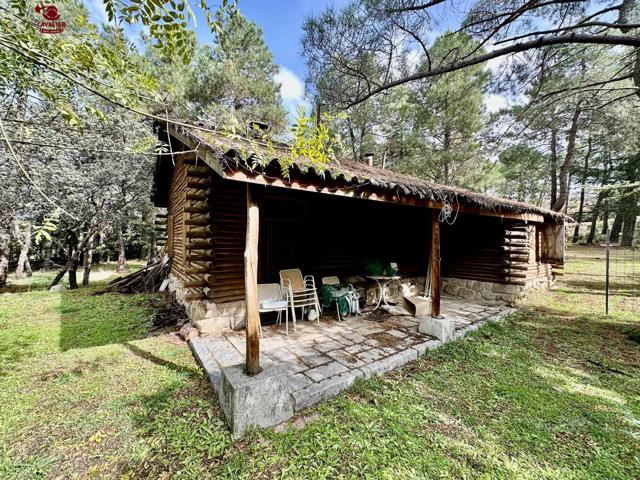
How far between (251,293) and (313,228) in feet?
9.99

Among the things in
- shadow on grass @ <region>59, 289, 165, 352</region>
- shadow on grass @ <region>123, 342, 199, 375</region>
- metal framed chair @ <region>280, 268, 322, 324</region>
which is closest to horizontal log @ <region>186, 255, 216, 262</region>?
metal framed chair @ <region>280, 268, 322, 324</region>

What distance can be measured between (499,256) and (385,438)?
648 centimetres

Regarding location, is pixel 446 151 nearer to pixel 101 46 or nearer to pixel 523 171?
pixel 523 171

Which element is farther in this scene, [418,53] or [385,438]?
[418,53]

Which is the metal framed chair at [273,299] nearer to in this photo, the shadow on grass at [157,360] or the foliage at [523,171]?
the shadow on grass at [157,360]

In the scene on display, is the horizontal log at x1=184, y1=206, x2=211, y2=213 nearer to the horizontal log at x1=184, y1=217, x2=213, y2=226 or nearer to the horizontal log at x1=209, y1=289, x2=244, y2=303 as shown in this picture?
the horizontal log at x1=184, y1=217, x2=213, y2=226

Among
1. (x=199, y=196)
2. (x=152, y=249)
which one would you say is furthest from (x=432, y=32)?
(x=152, y=249)

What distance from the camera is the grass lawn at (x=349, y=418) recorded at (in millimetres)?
2127

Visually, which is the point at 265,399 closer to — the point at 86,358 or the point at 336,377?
the point at 336,377

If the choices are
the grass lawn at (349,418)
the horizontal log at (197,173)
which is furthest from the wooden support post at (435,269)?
the horizontal log at (197,173)

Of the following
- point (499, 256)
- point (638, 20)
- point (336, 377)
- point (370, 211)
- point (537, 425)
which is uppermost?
point (638, 20)

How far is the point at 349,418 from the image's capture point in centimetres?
260

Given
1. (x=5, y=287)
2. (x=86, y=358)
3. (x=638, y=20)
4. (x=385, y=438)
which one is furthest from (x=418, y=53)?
(x=5, y=287)

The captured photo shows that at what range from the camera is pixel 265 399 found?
2.50 meters
